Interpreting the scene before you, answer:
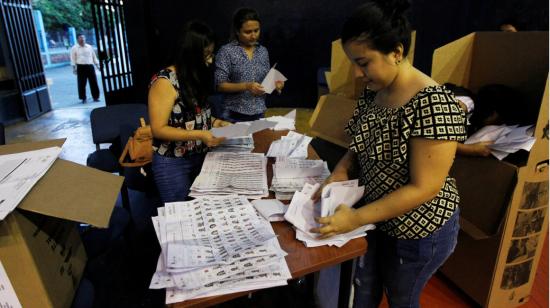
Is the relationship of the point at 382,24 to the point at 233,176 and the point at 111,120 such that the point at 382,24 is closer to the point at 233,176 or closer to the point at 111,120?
the point at 233,176

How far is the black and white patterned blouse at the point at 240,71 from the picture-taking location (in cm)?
235

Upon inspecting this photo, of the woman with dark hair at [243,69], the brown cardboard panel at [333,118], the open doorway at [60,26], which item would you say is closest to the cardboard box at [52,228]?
the brown cardboard panel at [333,118]

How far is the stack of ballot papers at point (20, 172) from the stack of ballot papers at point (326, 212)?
643 mm

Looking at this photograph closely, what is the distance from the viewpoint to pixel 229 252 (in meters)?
0.88

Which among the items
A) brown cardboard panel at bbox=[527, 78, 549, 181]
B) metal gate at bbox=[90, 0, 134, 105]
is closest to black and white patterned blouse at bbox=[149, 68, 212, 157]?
brown cardboard panel at bbox=[527, 78, 549, 181]

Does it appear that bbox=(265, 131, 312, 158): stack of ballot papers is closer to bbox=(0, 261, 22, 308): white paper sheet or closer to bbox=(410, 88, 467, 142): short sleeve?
bbox=(410, 88, 467, 142): short sleeve

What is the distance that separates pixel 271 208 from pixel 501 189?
0.99m

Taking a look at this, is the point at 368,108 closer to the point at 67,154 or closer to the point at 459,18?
the point at 67,154

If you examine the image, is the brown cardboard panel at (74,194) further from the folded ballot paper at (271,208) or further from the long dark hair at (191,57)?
the long dark hair at (191,57)

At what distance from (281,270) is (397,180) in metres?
0.37

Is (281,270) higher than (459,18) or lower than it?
lower

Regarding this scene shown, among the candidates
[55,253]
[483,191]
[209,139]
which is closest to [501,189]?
[483,191]

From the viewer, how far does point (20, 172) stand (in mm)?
895

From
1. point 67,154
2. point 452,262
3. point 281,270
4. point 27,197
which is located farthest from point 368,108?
point 67,154
